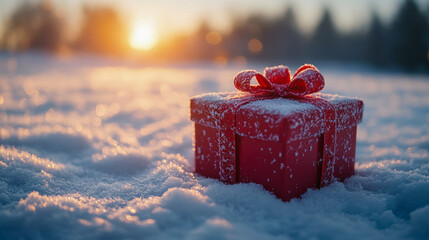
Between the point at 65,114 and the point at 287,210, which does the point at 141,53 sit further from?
the point at 287,210

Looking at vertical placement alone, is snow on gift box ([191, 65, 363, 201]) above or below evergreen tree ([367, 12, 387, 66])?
below

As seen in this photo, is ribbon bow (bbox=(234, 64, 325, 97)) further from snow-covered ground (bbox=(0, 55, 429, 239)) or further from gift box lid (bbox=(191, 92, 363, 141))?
snow-covered ground (bbox=(0, 55, 429, 239))

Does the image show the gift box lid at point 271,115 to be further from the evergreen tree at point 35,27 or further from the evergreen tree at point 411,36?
the evergreen tree at point 35,27

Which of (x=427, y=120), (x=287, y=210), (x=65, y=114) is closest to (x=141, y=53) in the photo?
(x=65, y=114)

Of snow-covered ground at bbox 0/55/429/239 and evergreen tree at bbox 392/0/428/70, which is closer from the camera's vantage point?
snow-covered ground at bbox 0/55/429/239

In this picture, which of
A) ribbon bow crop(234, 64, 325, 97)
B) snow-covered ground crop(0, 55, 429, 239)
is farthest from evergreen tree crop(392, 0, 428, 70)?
ribbon bow crop(234, 64, 325, 97)

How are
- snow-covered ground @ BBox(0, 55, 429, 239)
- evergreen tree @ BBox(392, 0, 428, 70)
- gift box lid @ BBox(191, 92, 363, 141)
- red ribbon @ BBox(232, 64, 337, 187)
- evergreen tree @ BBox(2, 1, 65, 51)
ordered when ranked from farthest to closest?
evergreen tree @ BBox(2, 1, 65, 51)
evergreen tree @ BBox(392, 0, 428, 70)
red ribbon @ BBox(232, 64, 337, 187)
gift box lid @ BBox(191, 92, 363, 141)
snow-covered ground @ BBox(0, 55, 429, 239)

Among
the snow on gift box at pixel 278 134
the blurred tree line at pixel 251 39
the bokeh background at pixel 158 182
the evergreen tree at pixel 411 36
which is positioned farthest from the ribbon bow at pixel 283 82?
the blurred tree line at pixel 251 39
